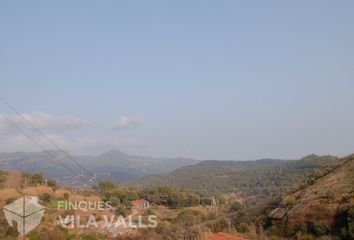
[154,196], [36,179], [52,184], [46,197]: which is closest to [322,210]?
[46,197]

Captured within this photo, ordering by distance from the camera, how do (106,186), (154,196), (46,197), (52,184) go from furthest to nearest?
(106,186)
(52,184)
(154,196)
(46,197)

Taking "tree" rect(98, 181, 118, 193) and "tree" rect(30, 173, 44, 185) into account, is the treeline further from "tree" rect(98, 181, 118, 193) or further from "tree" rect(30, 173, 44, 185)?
"tree" rect(30, 173, 44, 185)

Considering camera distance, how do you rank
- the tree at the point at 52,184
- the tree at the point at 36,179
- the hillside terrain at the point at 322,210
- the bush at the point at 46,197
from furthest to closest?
the tree at the point at 36,179 < the tree at the point at 52,184 < the bush at the point at 46,197 < the hillside terrain at the point at 322,210

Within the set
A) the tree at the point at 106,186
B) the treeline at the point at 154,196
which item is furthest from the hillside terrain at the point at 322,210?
the tree at the point at 106,186

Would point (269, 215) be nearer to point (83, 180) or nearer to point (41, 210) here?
point (41, 210)

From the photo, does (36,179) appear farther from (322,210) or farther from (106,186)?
(322,210)

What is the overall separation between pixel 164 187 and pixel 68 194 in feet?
46.0

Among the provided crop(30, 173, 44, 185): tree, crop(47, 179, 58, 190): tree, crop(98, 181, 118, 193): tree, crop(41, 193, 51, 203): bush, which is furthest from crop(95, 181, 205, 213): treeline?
crop(30, 173, 44, 185): tree

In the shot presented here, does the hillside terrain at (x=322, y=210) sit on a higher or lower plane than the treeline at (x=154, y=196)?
higher

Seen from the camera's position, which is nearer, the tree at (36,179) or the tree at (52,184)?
the tree at (52,184)

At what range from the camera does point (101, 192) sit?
60.2 m

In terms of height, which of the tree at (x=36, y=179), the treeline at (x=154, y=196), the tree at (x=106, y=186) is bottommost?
the treeline at (x=154, y=196)

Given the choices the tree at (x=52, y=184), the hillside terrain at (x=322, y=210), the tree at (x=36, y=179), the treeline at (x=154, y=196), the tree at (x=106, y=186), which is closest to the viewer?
the hillside terrain at (x=322, y=210)

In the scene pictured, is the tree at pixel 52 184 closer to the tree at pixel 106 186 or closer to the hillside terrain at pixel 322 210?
the tree at pixel 106 186
